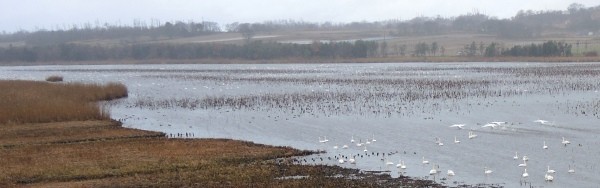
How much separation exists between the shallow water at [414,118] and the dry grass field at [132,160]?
1734 mm

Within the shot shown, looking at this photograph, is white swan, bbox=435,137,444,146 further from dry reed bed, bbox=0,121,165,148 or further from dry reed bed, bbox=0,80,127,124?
dry reed bed, bbox=0,80,127,124

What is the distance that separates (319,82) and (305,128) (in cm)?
A: 3284

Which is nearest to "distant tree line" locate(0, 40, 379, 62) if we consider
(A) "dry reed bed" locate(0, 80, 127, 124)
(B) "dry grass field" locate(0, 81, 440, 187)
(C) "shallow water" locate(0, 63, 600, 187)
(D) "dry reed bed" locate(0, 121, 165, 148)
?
(C) "shallow water" locate(0, 63, 600, 187)

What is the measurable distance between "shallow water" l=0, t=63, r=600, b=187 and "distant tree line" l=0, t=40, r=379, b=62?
66995mm

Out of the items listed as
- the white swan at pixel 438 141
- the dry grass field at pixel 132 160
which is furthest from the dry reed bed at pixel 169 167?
the white swan at pixel 438 141

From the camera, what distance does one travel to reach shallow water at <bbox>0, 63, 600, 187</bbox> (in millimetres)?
25422

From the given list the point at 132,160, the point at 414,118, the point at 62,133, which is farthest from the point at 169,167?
the point at 414,118

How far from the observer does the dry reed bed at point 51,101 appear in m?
40.3

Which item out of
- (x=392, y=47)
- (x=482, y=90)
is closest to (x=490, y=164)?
(x=482, y=90)

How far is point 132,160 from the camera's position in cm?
2717

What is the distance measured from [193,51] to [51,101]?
106999 millimetres

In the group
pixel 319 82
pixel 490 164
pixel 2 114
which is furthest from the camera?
pixel 319 82

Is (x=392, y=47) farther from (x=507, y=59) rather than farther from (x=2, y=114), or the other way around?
(x=2, y=114)

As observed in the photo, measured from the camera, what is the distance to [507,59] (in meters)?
113
